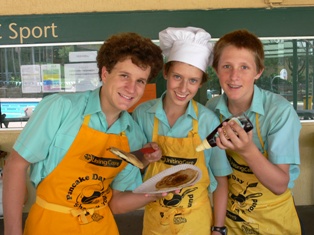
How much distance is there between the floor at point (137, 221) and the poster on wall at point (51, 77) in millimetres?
1457

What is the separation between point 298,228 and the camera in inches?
73.5

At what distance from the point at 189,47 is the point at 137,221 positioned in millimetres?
2832

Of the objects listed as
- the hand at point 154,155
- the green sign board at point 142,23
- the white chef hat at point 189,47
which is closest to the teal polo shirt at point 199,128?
the hand at point 154,155

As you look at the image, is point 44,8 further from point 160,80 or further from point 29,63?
point 160,80

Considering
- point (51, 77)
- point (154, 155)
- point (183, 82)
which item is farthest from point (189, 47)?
point (51, 77)

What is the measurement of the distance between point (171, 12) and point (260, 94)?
2339 mm

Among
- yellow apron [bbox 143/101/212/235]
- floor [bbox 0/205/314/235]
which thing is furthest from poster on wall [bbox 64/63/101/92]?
yellow apron [bbox 143/101/212/235]

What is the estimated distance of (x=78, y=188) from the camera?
162 centimetres

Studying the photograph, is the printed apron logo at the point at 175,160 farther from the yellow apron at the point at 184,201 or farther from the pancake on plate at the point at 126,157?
the pancake on plate at the point at 126,157

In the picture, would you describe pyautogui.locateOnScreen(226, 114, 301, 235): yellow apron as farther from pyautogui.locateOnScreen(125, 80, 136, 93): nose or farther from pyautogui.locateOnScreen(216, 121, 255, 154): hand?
pyautogui.locateOnScreen(125, 80, 136, 93): nose

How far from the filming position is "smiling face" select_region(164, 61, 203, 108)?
5.66 feet

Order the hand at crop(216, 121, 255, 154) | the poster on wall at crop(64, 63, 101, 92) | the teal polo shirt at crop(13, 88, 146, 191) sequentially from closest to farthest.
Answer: the hand at crop(216, 121, 255, 154), the teal polo shirt at crop(13, 88, 146, 191), the poster on wall at crop(64, 63, 101, 92)

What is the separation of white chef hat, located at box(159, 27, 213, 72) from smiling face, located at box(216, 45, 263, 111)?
0.11 meters

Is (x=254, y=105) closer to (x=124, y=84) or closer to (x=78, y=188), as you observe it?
(x=124, y=84)
